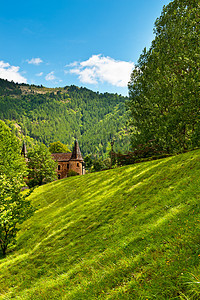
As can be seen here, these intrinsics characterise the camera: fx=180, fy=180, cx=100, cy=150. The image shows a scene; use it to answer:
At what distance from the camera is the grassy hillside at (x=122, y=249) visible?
181 inches

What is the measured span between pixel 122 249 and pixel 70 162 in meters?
58.5

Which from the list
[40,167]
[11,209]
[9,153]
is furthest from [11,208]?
[40,167]

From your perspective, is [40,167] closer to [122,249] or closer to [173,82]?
[173,82]

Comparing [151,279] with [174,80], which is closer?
[151,279]

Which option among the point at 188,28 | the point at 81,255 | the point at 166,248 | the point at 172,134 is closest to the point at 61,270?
the point at 81,255

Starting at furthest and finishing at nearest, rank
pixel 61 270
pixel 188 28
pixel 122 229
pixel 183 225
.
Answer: pixel 188 28 → pixel 122 229 → pixel 61 270 → pixel 183 225

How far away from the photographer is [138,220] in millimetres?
9008

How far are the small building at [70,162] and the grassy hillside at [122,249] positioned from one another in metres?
47.8

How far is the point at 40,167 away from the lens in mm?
48938

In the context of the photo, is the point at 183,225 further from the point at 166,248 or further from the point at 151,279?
the point at 151,279

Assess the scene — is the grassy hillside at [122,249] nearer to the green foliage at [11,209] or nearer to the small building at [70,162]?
the green foliage at [11,209]

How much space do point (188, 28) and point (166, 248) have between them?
2439 cm

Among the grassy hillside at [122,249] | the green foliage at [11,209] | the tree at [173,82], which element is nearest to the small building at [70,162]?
the tree at [173,82]

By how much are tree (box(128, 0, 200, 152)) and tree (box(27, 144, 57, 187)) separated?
1115 inches
